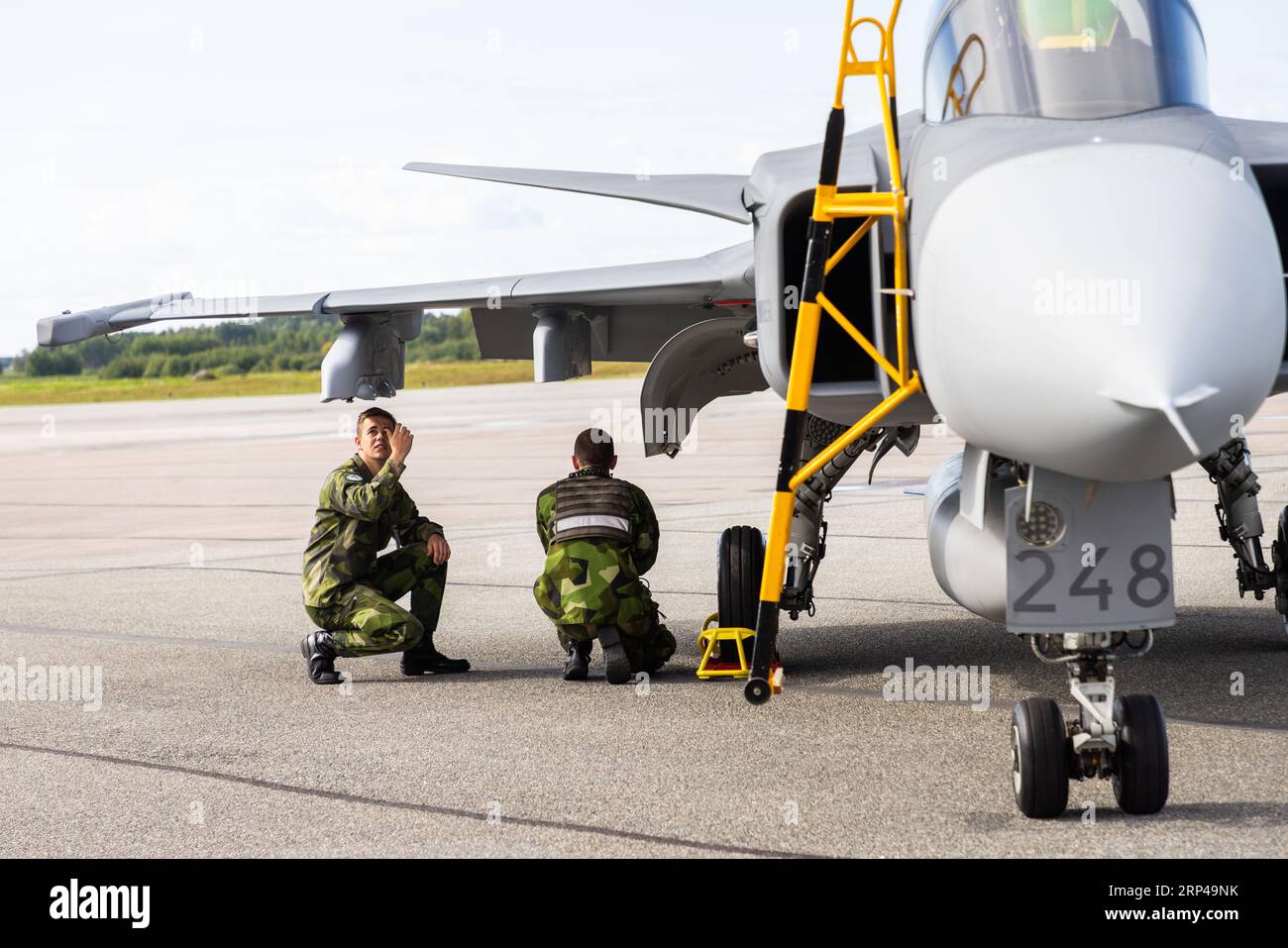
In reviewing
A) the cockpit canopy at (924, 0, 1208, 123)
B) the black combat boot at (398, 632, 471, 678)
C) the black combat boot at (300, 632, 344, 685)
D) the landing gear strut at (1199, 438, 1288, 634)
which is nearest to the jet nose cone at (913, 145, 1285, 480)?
the cockpit canopy at (924, 0, 1208, 123)

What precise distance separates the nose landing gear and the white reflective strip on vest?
2.97 m

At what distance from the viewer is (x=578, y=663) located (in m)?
7.64

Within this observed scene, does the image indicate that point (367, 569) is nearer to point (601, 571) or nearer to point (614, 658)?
point (601, 571)

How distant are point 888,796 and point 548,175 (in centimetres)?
450

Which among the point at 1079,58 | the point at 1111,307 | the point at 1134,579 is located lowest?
the point at 1134,579

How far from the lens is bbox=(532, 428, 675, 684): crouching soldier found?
296 inches

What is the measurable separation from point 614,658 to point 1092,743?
9.88ft

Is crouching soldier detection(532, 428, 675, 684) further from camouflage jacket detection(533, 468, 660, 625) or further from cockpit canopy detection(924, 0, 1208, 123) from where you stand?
cockpit canopy detection(924, 0, 1208, 123)

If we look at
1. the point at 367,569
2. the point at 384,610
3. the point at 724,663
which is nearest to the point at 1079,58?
the point at 724,663

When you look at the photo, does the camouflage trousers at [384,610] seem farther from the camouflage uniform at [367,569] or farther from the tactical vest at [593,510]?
the tactical vest at [593,510]

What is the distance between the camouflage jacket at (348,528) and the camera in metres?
7.64
